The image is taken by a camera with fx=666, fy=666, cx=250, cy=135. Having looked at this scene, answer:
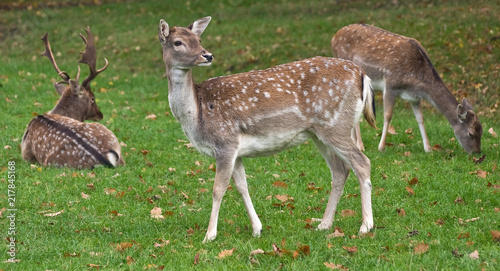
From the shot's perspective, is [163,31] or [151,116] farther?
[151,116]

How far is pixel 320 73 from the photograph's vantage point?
626 cm

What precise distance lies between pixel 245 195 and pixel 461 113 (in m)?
4.63

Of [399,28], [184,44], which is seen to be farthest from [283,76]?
[399,28]

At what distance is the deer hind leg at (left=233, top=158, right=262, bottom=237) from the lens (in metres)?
6.21

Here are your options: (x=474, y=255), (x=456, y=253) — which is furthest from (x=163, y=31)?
(x=474, y=255)

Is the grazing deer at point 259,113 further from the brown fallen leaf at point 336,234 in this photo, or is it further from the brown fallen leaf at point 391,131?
the brown fallen leaf at point 391,131

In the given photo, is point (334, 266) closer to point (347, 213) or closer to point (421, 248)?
point (421, 248)

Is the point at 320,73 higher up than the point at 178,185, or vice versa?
the point at 320,73

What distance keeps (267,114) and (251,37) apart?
11562 mm

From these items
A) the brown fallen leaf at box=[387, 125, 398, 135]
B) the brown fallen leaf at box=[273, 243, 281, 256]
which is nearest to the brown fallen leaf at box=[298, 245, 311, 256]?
the brown fallen leaf at box=[273, 243, 281, 256]

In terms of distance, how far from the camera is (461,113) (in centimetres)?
964

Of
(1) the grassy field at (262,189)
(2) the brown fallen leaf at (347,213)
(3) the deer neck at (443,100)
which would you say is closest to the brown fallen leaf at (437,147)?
(1) the grassy field at (262,189)

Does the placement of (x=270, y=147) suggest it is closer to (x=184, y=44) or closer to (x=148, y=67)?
(x=184, y=44)

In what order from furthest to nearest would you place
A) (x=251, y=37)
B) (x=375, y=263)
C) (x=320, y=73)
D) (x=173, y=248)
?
1. (x=251, y=37)
2. (x=320, y=73)
3. (x=173, y=248)
4. (x=375, y=263)
